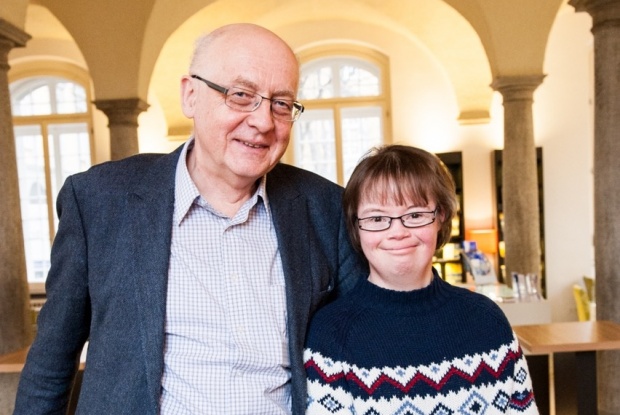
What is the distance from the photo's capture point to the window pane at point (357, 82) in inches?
516

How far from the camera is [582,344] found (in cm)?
327

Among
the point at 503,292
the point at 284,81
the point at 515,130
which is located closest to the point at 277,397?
the point at 284,81

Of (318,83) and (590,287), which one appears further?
(318,83)

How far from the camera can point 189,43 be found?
10.9 metres

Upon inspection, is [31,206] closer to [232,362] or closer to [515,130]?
[515,130]

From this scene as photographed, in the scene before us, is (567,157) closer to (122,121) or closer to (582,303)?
(582,303)

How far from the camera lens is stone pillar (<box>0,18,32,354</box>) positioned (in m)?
4.46

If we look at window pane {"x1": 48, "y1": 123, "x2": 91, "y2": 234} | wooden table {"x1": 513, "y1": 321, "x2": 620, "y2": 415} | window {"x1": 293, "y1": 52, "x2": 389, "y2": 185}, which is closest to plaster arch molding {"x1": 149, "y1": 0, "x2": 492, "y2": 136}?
window {"x1": 293, "y1": 52, "x2": 389, "y2": 185}

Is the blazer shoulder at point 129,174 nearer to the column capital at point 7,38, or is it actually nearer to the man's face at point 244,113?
the man's face at point 244,113

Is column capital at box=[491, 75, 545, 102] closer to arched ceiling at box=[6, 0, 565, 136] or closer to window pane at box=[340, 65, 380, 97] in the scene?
arched ceiling at box=[6, 0, 565, 136]

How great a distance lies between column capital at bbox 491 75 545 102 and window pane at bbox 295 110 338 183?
18.4ft

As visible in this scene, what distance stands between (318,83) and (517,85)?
6.23 m

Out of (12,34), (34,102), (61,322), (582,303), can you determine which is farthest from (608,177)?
(34,102)

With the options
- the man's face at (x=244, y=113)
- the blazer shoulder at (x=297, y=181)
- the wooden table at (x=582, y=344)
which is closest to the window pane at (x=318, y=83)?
the wooden table at (x=582, y=344)
